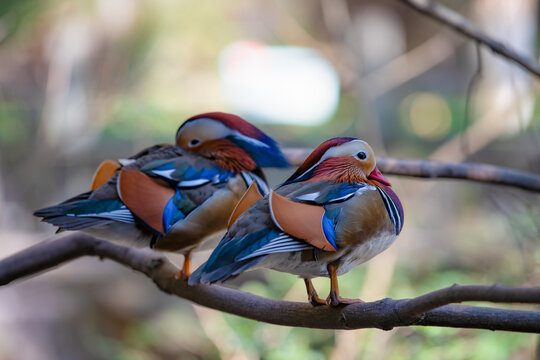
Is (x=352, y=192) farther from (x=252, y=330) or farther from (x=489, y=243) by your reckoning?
(x=489, y=243)

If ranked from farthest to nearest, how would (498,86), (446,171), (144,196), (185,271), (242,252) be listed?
(498,86)
(446,171)
(185,271)
(144,196)
(242,252)

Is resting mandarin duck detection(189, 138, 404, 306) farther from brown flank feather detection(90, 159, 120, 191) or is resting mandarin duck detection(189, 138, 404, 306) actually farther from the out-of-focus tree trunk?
the out-of-focus tree trunk

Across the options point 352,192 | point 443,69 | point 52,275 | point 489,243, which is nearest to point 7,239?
point 52,275

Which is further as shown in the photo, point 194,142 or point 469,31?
point 469,31

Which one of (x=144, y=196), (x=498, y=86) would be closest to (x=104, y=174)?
(x=144, y=196)

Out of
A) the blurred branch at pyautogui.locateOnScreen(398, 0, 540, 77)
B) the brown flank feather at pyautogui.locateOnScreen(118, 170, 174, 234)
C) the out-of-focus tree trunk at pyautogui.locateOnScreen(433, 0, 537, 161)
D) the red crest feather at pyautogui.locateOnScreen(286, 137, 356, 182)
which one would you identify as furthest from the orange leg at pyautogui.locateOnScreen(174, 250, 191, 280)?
the out-of-focus tree trunk at pyautogui.locateOnScreen(433, 0, 537, 161)

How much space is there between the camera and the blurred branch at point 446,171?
102cm

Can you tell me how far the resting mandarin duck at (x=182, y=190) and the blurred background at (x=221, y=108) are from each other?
82cm

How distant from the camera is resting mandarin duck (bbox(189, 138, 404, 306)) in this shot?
1.64 feet

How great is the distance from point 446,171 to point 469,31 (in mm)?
293

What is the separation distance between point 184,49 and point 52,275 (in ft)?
5.58

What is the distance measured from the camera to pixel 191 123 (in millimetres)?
713

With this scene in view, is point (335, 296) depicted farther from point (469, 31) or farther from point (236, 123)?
point (469, 31)

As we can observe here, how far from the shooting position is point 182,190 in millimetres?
662
